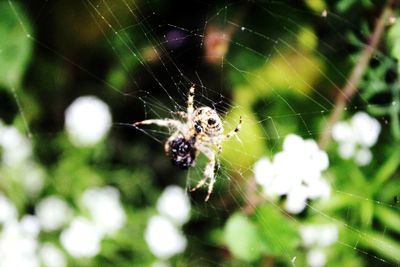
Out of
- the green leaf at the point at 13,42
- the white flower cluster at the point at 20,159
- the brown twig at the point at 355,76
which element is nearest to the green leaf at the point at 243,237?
the brown twig at the point at 355,76

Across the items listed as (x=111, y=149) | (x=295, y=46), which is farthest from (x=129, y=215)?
(x=295, y=46)

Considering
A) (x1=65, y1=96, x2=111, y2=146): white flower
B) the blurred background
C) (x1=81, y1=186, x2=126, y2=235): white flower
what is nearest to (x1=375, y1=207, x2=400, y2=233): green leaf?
the blurred background

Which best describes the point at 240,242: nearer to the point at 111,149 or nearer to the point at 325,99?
the point at 325,99

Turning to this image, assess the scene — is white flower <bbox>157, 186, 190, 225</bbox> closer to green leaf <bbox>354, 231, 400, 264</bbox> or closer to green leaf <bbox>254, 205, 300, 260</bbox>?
green leaf <bbox>254, 205, 300, 260</bbox>

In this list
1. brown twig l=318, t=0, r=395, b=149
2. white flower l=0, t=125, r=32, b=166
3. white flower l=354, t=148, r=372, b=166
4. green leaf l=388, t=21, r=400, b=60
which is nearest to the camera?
green leaf l=388, t=21, r=400, b=60

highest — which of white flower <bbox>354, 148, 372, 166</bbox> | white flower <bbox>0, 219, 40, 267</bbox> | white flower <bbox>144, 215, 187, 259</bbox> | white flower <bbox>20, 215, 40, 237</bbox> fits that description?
white flower <bbox>354, 148, 372, 166</bbox>
